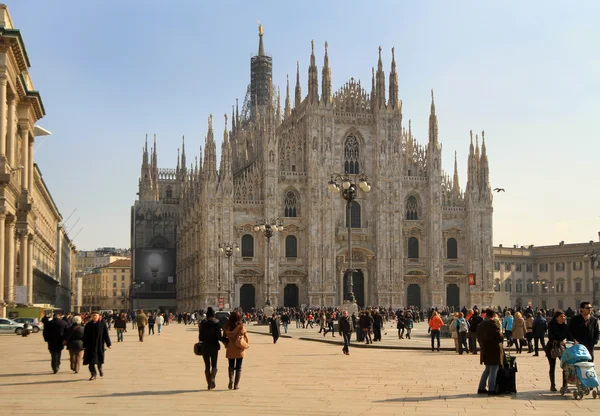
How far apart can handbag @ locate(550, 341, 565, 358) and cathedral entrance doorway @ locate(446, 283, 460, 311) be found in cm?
6408

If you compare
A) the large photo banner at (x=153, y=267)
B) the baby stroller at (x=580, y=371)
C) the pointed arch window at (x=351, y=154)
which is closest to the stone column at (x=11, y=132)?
the baby stroller at (x=580, y=371)

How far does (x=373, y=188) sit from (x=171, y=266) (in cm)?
3193

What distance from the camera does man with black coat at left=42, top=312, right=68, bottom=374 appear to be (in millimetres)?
18609

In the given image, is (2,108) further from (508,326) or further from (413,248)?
(413,248)

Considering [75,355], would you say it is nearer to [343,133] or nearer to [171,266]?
[343,133]

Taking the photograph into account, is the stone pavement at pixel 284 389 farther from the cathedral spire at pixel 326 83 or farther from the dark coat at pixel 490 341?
the cathedral spire at pixel 326 83

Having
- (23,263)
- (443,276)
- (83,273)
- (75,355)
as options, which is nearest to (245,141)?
(443,276)

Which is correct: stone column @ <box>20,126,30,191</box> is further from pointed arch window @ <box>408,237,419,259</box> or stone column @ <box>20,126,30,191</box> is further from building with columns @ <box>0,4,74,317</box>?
pointed arch window @ <box>408,237,419,259</box>

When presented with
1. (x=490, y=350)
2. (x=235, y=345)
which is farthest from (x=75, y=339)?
(x=490, y=350)

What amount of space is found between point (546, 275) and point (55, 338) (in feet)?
306

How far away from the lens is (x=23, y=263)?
4634 cm

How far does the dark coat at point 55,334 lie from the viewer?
18781 millimetres

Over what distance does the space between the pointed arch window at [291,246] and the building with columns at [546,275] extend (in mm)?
36178

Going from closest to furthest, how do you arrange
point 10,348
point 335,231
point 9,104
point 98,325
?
point 98,325, point 10,348, point 9,104, point 335,231
